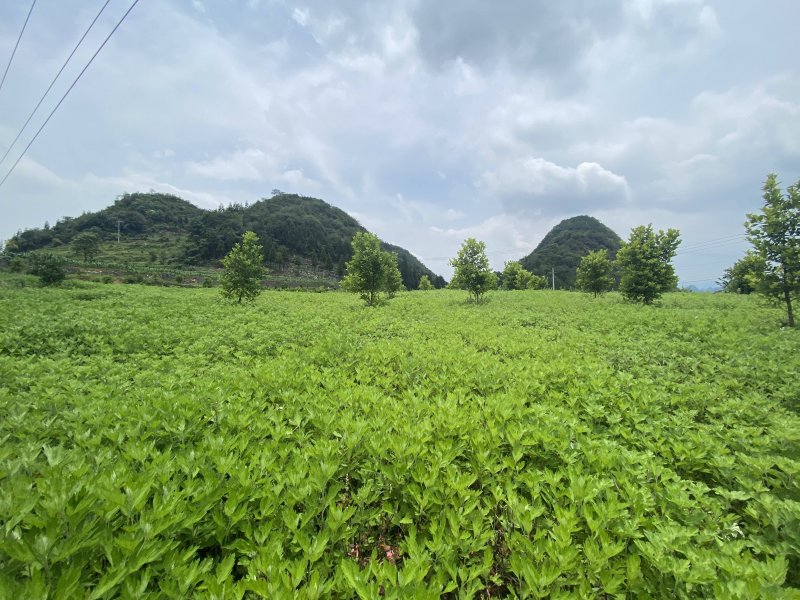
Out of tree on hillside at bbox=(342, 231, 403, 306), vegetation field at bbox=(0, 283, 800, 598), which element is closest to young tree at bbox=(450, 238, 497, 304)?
tree on hillside at bbox=(342, 231, 403, 306)

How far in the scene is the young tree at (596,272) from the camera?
31.8 metres

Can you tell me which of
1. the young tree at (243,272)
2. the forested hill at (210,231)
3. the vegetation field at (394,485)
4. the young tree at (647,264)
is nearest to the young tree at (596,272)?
the young tree at (647,264)

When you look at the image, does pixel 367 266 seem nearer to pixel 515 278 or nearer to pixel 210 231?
pixel 515 278

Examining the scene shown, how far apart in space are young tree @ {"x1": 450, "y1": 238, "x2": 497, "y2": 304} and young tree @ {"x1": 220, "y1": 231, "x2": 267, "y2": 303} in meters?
15.6

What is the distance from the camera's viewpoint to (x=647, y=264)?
25500 mm

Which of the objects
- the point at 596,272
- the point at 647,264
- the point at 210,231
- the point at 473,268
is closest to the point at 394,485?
the point at 473,268

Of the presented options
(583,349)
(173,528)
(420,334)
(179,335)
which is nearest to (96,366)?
(179,335)

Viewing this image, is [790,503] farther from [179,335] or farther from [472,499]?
[179,335]

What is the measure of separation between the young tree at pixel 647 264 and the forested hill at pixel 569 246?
6998 centimetres

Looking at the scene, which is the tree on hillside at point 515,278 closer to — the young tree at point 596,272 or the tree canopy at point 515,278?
the tree canopy at point 515,278

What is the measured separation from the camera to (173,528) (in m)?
1.91

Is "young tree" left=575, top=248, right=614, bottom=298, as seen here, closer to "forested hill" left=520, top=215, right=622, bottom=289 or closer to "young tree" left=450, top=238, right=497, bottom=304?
"young tree" left=450, top=238, right=497, bottom=304

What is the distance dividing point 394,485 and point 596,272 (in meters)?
35.8

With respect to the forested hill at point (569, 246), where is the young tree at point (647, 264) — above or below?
below
